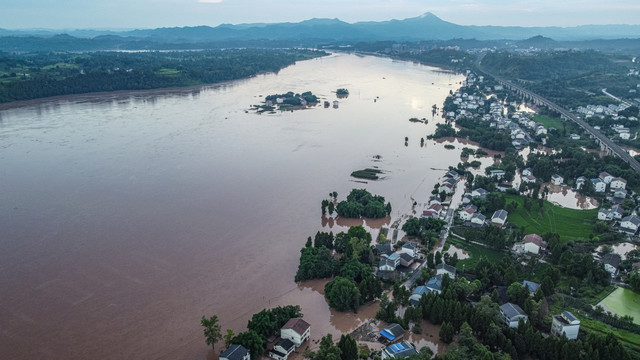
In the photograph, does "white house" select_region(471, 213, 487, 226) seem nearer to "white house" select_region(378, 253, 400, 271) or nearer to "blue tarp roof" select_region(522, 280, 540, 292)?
"blue tarp roof" select_region(522, 280, 540, 292)

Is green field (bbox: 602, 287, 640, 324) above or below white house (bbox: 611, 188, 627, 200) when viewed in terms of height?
below

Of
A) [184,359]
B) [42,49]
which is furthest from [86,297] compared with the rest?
[42,49]

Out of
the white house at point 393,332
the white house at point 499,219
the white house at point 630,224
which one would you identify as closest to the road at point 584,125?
the white house at point 630,224

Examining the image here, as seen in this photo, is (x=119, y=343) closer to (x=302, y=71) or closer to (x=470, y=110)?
(x=470, y=110)

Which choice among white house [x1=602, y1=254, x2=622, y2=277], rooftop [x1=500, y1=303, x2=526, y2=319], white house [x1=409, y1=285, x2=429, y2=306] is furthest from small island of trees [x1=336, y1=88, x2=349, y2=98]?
rooftop [x1=500, y1=303, x2=526, y2=319]

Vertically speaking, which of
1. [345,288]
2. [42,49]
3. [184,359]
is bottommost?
[184,359]

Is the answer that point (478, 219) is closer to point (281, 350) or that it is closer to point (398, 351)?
point (398, 351)

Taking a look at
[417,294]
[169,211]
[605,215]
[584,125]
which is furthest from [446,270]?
[584,125]
